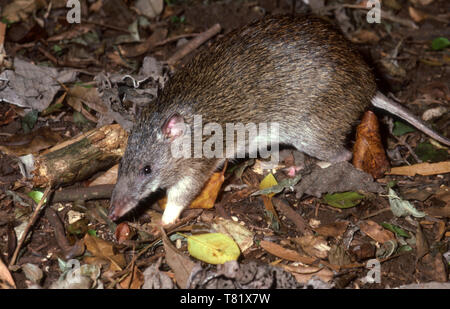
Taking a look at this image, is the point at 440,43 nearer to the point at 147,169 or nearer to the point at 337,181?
the point at 337,181

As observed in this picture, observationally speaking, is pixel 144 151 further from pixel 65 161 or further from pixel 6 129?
pixel 6 129

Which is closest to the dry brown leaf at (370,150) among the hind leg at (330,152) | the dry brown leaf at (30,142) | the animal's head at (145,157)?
the hind leg at (330,152)

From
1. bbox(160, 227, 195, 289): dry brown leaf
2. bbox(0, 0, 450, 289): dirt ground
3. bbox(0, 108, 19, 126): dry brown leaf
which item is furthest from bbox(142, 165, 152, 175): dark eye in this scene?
bbox(0, 108, 19, 126): dry brown leaf

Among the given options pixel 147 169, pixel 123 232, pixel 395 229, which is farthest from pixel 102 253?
pixel 395 229

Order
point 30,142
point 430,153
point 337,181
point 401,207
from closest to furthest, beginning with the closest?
point 401,207 < point 337,181 < point 30,142 < point 430,153

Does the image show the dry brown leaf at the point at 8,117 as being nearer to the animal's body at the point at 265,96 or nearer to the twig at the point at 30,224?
the twig at the point at 30,224

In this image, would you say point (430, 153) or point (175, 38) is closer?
point (430, 153)
